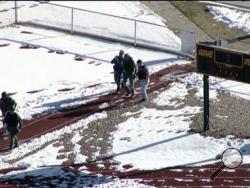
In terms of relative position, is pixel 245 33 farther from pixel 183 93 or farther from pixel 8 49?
pixel 8 49

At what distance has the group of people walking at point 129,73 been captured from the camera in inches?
1163

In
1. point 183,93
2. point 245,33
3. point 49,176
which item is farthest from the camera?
point 245,33

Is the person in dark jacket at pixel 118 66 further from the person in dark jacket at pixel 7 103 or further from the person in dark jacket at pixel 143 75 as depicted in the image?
the person in dark jacket at pixel 7 103

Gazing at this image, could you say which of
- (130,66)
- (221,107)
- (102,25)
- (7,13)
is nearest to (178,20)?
(102,25)

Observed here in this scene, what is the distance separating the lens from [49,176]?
80.6 feet

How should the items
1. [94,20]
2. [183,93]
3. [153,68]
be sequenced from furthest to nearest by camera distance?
[94,20] → [153,68] → [183,93]

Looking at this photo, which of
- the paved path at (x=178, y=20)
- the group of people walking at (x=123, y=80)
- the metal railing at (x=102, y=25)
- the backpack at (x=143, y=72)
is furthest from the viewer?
the metal railing at (x=102, y=25)

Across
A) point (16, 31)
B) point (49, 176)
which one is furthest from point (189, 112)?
point (16, 31)

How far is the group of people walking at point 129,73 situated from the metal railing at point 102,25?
528 cm

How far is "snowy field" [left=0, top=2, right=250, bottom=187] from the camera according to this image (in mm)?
25703

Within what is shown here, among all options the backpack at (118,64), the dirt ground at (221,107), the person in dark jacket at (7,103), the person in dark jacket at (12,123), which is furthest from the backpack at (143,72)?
Answer: the person in dark jacket at (12,123)

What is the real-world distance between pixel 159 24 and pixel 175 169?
1440 centimetres

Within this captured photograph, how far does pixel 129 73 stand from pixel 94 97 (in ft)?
5.30

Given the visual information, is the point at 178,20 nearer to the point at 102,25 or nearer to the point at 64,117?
the point at 102,25
